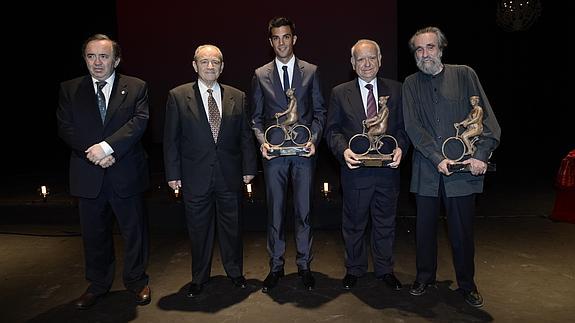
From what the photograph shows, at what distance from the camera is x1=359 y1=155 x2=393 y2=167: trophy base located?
294 centimetres

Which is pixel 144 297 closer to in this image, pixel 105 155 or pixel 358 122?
pixel 105 155

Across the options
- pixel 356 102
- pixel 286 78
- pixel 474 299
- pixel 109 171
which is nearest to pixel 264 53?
pixel 286 78

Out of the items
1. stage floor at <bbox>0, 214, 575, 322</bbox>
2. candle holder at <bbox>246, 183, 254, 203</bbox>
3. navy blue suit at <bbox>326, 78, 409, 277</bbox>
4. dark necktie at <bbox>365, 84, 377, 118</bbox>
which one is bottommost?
stage floor at <bbox>0, 214, 575, 322</bbox>

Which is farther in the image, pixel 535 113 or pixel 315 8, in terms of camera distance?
pixel 535 113

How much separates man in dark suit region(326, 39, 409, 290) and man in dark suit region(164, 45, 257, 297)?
23.5 inches

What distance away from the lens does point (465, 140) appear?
2.82m

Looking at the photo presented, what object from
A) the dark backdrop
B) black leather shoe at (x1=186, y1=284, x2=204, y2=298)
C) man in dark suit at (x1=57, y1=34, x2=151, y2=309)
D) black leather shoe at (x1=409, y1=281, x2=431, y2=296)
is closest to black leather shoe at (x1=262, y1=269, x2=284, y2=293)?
black leather shoe at (x1=186, y1=284, x2=204, y2=298)

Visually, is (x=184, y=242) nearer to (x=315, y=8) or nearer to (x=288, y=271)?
(x=288, y=271)

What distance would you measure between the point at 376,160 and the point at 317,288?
945 millimetres

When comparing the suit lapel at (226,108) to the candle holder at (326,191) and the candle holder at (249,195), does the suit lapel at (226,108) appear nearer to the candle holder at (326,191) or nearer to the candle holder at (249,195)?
the candle holder at (249,195)

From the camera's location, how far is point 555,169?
693cm

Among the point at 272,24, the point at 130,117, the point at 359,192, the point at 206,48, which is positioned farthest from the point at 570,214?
the point at 130,117

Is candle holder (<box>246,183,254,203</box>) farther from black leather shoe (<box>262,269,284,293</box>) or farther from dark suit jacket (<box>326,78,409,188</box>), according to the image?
dark suit jacket (<box>326,78,409,188</box>)

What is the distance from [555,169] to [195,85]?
5.67m
